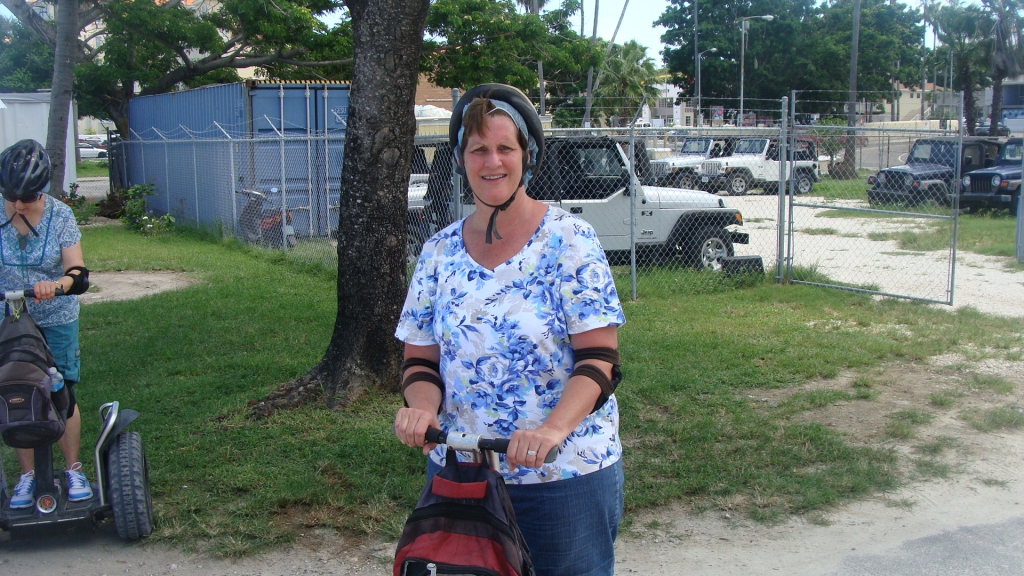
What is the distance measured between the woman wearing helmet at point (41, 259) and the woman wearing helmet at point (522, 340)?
7.72 feet

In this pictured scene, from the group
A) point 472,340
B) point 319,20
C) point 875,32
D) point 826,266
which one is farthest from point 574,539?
point 875,32

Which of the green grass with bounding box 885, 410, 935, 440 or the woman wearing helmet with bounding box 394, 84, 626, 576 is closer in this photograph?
the woman wearing helmet with bounding box 394, 84, 626, 576

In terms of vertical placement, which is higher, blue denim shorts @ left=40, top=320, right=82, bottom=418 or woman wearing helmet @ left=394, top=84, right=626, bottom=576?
woman wearing helmet @ left=394, top=84, right=626, bottom=576

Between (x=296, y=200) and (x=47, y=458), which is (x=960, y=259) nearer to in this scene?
(x=296, y=200)

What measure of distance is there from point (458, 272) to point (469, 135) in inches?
14.4

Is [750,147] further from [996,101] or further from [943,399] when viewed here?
[996,101]

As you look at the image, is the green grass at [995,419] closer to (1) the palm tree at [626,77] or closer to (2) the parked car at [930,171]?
(2) the parked car at [930,171]

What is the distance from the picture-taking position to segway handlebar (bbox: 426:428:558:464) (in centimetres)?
214

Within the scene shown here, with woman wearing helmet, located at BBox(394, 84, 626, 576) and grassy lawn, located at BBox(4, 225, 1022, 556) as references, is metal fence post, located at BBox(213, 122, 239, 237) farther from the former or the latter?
woman wearing helmet, located at BBox(394, 84, 626, 576)

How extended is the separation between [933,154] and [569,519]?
68.1ft

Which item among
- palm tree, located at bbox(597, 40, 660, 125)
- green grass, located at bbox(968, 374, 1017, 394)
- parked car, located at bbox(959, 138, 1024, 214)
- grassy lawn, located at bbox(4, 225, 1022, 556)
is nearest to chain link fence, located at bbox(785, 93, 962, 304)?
parked car, located at bbox(959, 138, 1024, 214)

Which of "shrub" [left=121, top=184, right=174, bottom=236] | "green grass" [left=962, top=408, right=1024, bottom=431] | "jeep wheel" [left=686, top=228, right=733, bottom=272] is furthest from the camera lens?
"shrub" [left=121, top=184, right=174, bottom=236]

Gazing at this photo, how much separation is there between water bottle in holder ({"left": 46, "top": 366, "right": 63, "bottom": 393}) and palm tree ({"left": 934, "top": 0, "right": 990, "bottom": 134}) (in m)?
43.8

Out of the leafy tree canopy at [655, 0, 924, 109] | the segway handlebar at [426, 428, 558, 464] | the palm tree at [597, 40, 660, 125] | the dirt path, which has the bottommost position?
the dirt path
